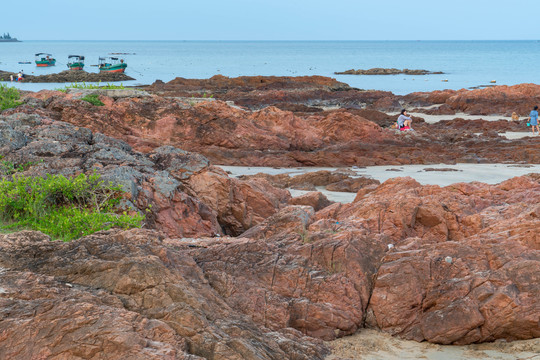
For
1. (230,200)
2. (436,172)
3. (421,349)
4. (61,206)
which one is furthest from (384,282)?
(436,172)

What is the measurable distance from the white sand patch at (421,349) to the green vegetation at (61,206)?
299 centimetres

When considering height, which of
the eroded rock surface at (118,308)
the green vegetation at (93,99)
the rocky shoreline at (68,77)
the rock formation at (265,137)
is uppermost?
the eroded rock surface at (118,308)

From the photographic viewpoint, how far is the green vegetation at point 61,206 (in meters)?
6.93

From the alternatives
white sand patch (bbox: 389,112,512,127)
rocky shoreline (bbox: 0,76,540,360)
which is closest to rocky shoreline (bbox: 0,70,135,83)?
white sand patch (bbox: 389,112,512,127)

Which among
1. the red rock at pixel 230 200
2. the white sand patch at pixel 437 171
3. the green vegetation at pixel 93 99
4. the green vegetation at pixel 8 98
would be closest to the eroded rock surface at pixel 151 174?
the red rock at pixel 230 200

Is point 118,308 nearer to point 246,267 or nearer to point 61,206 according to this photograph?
point 246,267

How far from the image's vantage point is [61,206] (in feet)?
25.8

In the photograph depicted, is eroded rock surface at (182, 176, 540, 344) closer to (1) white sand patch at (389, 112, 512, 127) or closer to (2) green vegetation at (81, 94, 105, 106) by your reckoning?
(2) green vegetation at (81, 94, 105, 106)

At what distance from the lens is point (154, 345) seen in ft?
12.6

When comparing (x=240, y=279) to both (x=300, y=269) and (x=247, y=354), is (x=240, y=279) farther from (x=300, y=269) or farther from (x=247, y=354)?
(x=247, y=354)

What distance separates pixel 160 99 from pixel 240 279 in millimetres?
17844

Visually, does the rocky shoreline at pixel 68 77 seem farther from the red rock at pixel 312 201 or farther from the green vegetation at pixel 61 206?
the green vegetation at pixel 61 206

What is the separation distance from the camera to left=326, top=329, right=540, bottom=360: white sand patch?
546cm

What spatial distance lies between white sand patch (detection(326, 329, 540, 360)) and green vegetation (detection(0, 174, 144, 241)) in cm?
299
